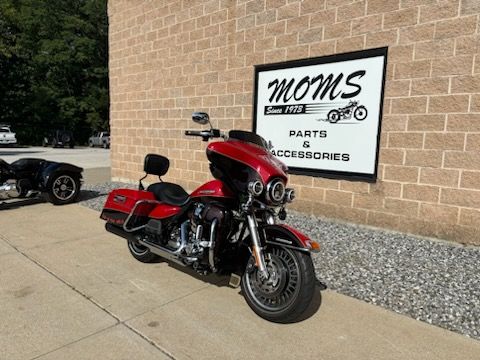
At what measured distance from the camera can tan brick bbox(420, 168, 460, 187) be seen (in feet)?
15.4

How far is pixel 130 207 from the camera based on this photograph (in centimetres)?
408

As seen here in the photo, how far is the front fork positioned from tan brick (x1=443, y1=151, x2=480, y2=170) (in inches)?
119

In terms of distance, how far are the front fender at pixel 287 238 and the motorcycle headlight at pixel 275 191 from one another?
0.73 ft

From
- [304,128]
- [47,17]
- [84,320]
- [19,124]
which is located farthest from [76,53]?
[84,320]

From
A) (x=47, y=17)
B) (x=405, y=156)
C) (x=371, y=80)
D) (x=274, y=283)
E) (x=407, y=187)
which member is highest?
(x=47, y=17)

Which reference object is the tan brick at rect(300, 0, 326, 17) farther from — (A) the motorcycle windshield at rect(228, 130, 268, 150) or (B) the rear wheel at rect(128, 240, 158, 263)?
(B) the rear wheel at rect(128, 240, 158, 263)

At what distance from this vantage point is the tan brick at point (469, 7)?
4.42 meters

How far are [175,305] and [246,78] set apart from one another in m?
4.57

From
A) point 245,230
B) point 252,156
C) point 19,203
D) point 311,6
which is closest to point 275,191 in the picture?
point 252,156

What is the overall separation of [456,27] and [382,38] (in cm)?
88

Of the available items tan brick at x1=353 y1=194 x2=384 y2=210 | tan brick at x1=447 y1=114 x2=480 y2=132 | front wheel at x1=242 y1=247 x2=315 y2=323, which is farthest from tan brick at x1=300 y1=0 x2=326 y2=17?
front wheel at x1=242 y1=247 x2=315 y2=323

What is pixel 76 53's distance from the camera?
37.5m

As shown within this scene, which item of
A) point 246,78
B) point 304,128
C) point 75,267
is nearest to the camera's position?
point 75,267

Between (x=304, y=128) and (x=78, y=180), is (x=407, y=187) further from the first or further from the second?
(x=78, y=180)
